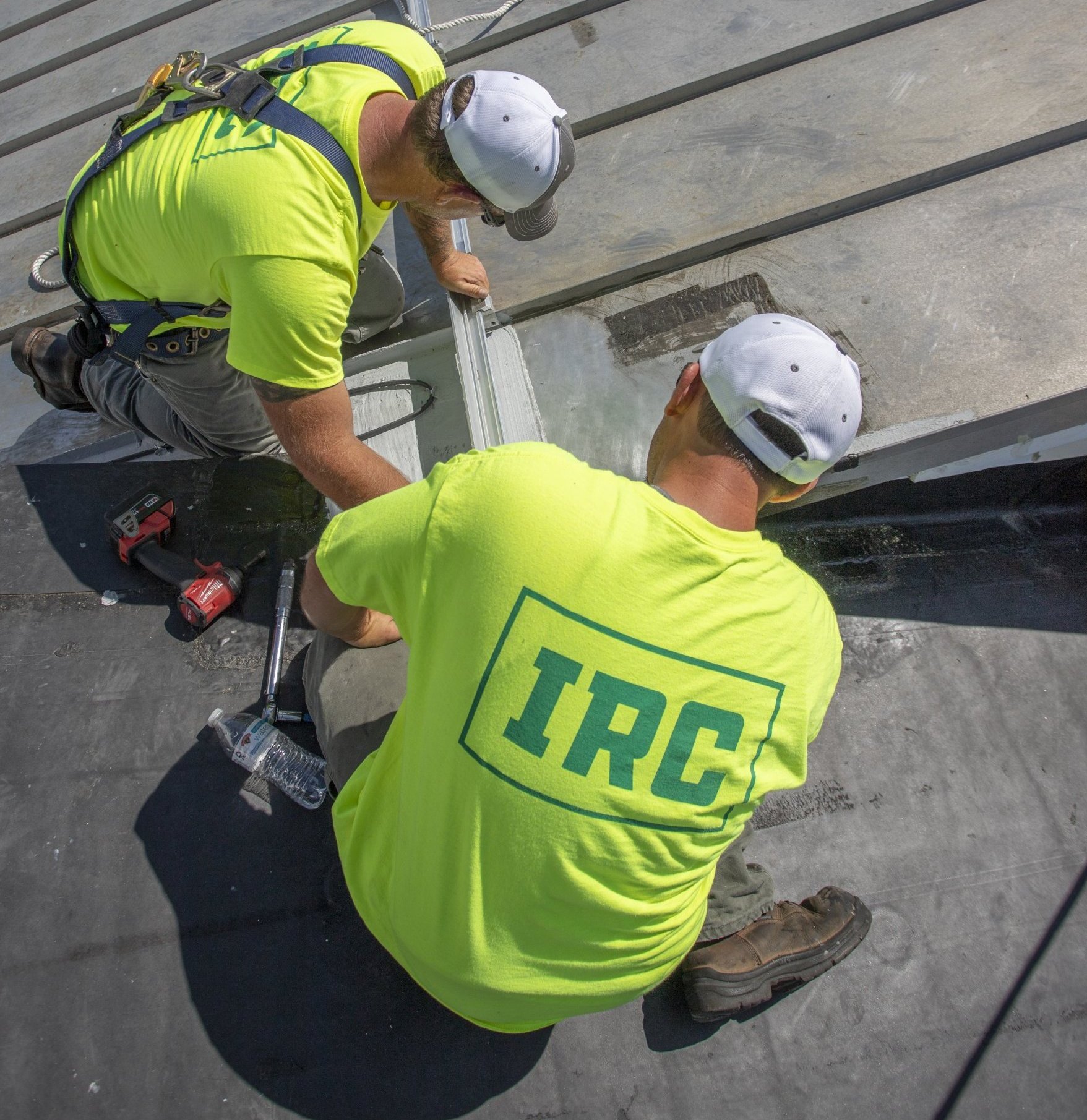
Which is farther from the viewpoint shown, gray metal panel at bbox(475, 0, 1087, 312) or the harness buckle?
gray metal panel at bbox(475, 0, 1087, 312)

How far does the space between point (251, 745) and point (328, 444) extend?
96 centimetres

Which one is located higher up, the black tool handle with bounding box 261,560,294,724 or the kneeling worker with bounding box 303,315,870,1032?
the kneeling worker with bounding box 303,315,870,1032

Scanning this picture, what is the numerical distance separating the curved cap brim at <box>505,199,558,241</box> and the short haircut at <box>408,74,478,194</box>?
8.3 inches

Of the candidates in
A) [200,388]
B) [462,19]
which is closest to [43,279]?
[200,388]

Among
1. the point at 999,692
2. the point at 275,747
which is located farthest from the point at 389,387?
the point at 999,692

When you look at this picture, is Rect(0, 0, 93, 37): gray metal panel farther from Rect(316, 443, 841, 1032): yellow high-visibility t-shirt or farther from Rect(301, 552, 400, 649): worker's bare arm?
Rect(316, 443, 841, 1032): yellow high-visibility t-shirt

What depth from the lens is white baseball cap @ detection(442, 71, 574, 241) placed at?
66.1 inches

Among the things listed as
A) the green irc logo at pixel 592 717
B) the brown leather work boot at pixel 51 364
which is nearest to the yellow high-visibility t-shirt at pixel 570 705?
the green irc logo at pixel 592 717

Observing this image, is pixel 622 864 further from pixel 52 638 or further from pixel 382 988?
pixel 52 638

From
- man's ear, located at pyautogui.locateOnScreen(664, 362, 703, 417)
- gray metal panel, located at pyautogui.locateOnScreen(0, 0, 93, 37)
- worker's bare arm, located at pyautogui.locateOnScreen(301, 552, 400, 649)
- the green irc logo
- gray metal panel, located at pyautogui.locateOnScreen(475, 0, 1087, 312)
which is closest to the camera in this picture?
the green irc logo

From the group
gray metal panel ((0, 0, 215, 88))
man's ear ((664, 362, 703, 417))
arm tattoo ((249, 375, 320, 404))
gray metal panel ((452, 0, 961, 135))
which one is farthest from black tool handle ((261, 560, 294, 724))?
gray metal panel ((0, 0, 215, 88))

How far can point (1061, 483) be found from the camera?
2.65m

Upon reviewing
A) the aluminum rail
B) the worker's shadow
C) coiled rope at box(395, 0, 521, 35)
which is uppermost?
coiled rope at box(395, 0, 521, 35)

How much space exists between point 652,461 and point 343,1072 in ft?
5.61
